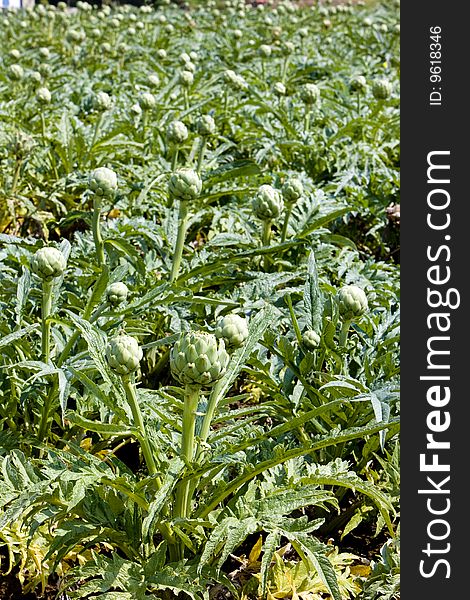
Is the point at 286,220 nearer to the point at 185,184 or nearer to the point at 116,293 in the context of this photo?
the point at 185,184

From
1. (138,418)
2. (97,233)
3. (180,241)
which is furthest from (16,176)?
(138,418)

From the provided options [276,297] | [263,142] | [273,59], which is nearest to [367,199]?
[263,142]

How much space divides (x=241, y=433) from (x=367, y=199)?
169 cm

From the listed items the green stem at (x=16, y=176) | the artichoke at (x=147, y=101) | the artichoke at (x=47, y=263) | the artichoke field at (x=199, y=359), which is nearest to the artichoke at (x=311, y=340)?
the artichoke field at (x=199, y=359)

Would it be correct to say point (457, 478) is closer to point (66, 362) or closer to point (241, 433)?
point (241, 433)

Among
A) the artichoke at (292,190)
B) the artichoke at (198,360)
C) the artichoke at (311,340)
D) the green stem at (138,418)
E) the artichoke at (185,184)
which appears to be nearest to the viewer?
the artichoke at (198,360)

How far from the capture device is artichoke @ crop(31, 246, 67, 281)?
1.75 meters

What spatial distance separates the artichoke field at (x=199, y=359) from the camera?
1459mm

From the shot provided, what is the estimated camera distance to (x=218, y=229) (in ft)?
9.74

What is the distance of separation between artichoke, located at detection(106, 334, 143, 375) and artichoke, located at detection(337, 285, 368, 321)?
0.57 meters

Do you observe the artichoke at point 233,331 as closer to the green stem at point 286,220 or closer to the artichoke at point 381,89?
the green stem at point 286,220

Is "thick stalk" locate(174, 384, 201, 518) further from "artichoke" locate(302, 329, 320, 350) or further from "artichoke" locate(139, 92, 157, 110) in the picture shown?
"artichoke" locate(139, 92, 157, 110)

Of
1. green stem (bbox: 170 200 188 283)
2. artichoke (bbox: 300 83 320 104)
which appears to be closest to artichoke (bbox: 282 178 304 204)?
green stem (bbox: 170 200 188 283)

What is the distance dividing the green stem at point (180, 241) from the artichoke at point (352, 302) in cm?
56
